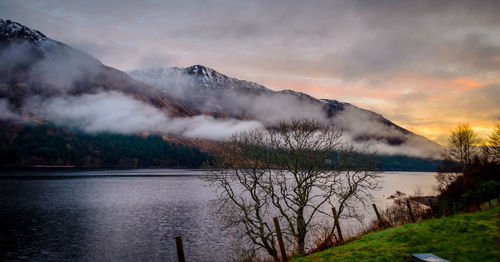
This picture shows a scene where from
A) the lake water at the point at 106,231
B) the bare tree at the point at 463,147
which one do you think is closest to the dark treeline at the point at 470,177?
the bare tree at the point at 463,147

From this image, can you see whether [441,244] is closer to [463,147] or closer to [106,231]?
[106,231]

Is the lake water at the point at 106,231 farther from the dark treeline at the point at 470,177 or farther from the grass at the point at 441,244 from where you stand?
the dark treeline at the point at 470,177

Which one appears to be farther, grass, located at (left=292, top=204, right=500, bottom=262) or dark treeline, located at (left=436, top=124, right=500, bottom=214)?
dark treeline, located at (left=436, top=124, right=500, bottom=214)

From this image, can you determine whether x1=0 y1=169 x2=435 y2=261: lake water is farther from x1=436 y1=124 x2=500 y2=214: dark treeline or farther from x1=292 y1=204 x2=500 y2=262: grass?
x1=436 y1=124 x2=500 y2=214: dark treeline

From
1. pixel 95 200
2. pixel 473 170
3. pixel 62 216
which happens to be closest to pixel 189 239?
pixel 62 216

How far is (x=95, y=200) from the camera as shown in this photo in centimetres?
8450

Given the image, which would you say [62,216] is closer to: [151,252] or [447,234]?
[151,252]

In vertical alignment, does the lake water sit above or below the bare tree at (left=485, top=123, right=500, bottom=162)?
below

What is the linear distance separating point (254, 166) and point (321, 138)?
670 centimetres

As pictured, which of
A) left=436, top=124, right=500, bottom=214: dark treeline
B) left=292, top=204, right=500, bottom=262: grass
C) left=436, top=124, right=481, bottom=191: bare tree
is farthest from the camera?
left=436, top=124, right=481, bottom=191: bare tree

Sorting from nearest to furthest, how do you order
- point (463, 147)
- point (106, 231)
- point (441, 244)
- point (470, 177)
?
1. point (441, 244)
2. point (470, 177)
3. point (106, 231)
4. point (463, 147)

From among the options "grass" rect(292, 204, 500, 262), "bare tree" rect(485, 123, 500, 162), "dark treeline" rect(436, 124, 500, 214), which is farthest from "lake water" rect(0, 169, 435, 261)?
"bare tree" rect(485, 123, 500, 162)

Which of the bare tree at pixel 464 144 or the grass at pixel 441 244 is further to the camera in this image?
the bare tree at pixel 464 144

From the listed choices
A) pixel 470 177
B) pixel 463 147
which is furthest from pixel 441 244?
pixel 463 147
